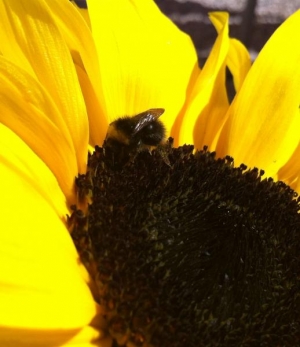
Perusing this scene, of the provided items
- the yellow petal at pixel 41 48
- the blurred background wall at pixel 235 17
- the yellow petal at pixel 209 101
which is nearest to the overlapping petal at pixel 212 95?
the yellow petal at pixel 209 101

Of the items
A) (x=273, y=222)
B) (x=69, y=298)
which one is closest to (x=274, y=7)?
(x=273, y=222)

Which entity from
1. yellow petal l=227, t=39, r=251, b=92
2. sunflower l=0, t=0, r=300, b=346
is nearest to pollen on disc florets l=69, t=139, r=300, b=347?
sunflower l=0, t=0, r=300, b=346

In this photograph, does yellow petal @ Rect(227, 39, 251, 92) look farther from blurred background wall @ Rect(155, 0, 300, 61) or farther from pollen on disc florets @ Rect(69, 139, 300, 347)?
blurred background wall @ Rect(155, 0, 300, 61)

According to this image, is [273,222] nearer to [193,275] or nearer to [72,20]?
[193,275]

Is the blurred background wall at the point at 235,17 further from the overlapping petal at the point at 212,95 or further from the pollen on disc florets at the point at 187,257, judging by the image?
the pollen on disc florets at the point at 187,257

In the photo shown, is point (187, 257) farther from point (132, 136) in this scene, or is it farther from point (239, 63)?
point (239, 63)

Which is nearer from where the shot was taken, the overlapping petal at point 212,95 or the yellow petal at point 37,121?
the yellow petal at point 37,121

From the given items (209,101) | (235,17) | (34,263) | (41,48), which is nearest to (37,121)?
(41,48)
